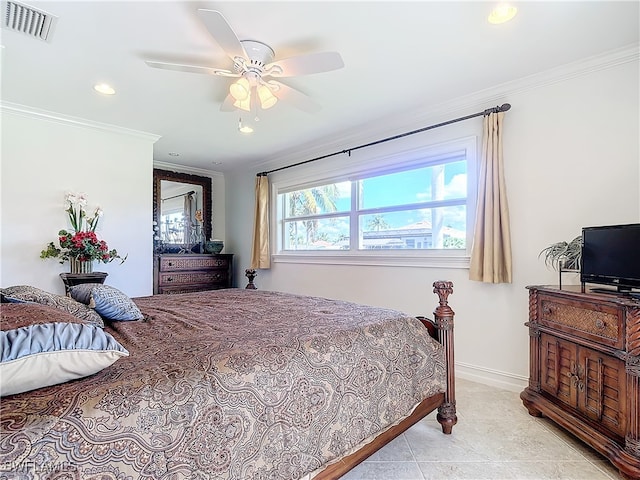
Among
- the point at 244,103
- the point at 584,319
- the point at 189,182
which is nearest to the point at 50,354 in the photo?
the point at 244,103

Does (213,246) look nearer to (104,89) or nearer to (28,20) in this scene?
(104,89)

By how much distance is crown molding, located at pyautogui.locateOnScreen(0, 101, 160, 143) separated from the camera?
3061 millimetres

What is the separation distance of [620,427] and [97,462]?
219cm

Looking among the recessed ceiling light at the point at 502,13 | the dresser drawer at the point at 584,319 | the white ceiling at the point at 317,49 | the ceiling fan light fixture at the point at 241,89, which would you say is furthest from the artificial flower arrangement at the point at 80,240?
the dresser drawer at the point at 584,319

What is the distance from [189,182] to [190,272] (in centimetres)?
155

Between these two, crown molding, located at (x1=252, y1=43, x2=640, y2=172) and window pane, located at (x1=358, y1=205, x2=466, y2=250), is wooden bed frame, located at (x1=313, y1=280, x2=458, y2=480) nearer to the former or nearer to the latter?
window pane, located at (x1=358, y1=205, x2=466, y2=250)

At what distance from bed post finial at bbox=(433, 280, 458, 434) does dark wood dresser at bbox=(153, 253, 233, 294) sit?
3841mm

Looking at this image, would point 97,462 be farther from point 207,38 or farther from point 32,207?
point 32,207

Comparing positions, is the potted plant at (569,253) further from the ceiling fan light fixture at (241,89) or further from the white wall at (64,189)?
the white wall at (64,189)

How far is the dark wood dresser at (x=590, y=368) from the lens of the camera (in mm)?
1560

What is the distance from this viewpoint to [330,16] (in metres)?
1.87

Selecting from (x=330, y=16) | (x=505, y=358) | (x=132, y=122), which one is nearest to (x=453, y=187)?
(x=505, y=358)

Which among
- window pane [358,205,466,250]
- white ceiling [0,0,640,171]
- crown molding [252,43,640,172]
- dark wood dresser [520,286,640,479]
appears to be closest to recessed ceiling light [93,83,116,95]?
white ceiling [0,0,640,171]

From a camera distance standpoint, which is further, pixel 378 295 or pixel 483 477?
pixel 378 295
